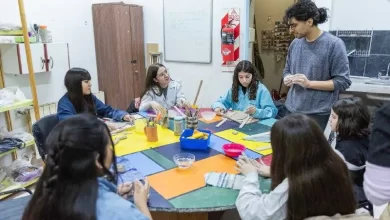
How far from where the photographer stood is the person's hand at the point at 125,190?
3.92 ft

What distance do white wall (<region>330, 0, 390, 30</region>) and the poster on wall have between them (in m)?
1.04

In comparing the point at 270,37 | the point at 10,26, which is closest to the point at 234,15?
the point at 270,37

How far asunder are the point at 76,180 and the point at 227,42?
9.36 feet

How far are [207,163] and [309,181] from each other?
1.99 ft

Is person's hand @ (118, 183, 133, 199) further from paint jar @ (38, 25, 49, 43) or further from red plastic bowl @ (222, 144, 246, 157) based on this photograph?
paint jar @ (38, 25, 49, 43)

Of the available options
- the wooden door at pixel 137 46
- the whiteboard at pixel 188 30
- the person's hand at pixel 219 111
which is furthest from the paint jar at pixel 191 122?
the wooden door at pixel 137 46

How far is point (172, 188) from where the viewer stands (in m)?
1.26

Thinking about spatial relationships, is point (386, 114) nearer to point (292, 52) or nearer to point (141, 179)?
point (141, 179)

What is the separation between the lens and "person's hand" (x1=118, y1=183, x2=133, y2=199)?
1.19m

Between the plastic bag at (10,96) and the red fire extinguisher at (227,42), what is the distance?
2.21 m

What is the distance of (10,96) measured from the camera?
2633 mm

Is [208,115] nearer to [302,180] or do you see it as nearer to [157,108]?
[157,108]

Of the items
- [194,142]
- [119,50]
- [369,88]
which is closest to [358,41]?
[369,88]

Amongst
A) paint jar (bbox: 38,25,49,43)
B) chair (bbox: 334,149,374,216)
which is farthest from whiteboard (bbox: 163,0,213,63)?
chair (bbox: 334,149,374,216)
